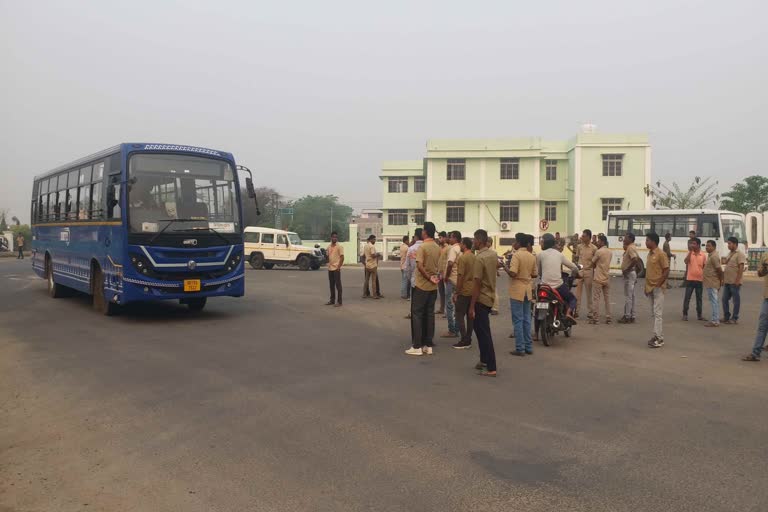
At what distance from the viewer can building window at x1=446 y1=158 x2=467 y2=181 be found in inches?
1864

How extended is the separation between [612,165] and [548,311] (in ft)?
127

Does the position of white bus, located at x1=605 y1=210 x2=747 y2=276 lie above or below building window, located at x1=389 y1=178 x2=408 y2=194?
below

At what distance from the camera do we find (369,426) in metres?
5.55

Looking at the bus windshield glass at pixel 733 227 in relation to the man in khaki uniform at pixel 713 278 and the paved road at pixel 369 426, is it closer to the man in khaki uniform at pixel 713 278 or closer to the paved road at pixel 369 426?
the man in khaki uniform at pixel 713 278

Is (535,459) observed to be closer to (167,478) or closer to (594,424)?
(594,424)

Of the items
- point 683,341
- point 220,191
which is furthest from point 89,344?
point 683,341

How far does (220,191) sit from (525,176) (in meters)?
37.2

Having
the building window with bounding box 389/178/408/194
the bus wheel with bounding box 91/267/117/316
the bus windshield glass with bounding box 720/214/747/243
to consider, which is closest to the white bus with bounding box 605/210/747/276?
the bus windshield glass with bounding box 720/214/747/243

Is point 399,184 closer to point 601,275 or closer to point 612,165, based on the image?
point 612,165

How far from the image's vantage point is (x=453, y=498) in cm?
401

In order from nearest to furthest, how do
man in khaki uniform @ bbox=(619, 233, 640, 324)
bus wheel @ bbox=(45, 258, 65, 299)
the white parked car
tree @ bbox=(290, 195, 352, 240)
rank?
man in khaki uniform @ bbox=(619, 233, 640, 324) → bus wheel @ bbox=(45, 258, 65, 299) → the white parked car → tree @ bbox=(290, 195, 352, 240)

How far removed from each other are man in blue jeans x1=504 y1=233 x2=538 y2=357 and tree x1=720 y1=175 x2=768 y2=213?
5593 centimetres

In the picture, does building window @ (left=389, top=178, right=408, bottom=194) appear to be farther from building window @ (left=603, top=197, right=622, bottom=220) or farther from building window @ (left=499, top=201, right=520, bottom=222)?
building window @ (left=603, top=197, right=622, bottom=220)

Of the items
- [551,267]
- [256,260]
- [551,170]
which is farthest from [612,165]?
[551,267]
